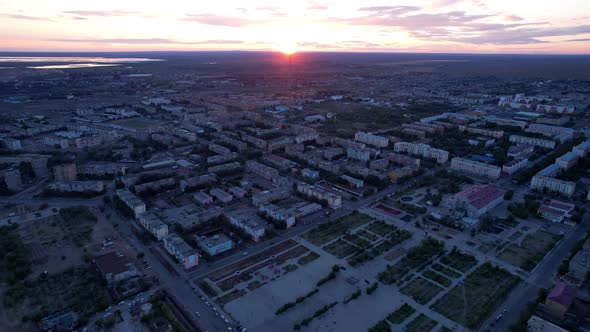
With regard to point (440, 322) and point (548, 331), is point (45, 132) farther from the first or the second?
point (548, 331)

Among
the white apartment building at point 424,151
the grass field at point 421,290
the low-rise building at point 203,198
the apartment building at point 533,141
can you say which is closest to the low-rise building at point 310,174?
the low-rise building at point 203,198

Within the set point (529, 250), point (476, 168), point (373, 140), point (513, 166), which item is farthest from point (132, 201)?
point (513, 166)

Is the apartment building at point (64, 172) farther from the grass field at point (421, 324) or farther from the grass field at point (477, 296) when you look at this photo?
the grass field at point (477, 296)

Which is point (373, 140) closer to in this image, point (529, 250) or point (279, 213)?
point (279, 213)

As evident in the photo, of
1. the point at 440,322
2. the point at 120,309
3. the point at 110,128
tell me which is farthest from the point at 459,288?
the point at 110,128

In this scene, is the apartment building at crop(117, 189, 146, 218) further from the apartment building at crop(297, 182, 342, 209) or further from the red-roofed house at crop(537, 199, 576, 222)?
the red-roofed house at crop(537, 199, 576, 222)

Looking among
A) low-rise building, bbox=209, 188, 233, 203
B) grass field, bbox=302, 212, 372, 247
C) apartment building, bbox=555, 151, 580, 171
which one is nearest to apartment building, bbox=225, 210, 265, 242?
low-rise building, bbox=209, 188, 233, 203
